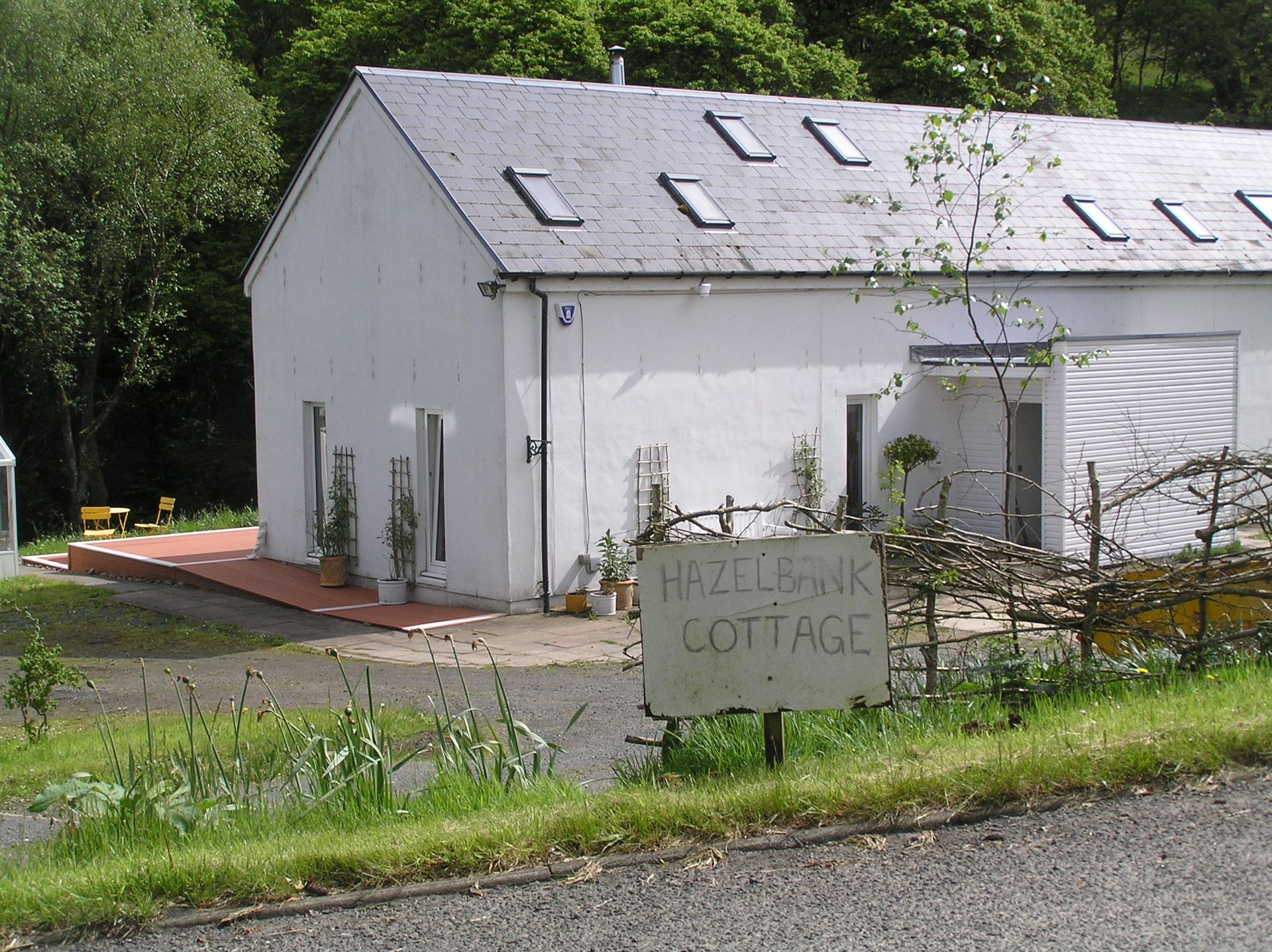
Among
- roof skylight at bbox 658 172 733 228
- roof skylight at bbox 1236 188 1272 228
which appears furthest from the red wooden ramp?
roof skylight at bbox 1236 188 1272 228

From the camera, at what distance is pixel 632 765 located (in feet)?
23.3

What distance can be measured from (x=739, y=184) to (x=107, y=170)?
64.4 feet

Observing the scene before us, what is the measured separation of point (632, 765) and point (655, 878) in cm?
196

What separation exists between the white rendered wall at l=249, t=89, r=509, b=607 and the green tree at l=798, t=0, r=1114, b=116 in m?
20.6

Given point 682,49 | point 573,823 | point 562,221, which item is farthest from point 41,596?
point 682,49

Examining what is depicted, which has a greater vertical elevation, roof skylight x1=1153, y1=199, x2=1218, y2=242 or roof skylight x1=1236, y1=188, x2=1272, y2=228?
roof skylight x1=1236, y1=188, x2=1272, y2=228

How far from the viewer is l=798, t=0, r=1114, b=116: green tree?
3756 centimetres

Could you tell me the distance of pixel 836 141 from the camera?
21.0 m

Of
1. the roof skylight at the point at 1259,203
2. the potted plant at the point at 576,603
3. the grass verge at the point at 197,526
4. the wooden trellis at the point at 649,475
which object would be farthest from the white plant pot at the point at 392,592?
the roof skylight at the point at 1259,203

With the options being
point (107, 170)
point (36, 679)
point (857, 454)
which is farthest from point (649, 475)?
point (107, 170)

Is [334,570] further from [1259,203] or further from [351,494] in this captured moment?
[1259,203]

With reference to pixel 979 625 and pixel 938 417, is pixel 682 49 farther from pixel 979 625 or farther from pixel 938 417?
pixel 979 625

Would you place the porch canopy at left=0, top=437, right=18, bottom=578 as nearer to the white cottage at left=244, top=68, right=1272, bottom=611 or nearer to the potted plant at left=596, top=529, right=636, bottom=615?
the white cottage at left=244, top=68, right=1272, bottom=611

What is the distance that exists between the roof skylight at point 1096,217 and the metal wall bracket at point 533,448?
33.9 ft
